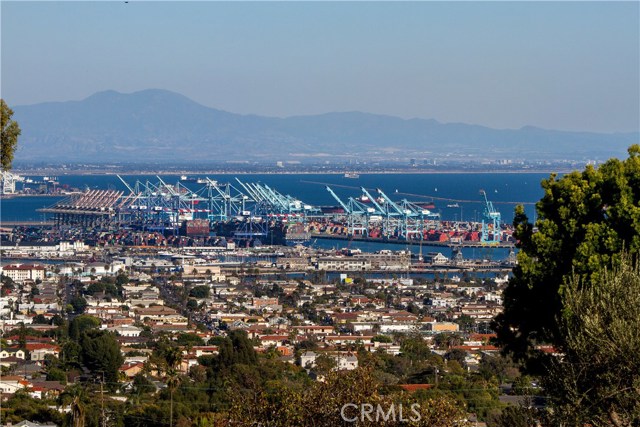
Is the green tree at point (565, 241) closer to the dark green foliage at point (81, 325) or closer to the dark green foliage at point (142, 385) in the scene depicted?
the dark green foliage at point (142, 385)

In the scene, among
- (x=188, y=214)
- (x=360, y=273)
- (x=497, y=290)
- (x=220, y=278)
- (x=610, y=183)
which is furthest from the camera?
(x=188, y=214)

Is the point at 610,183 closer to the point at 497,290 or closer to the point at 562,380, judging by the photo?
the point at 562,380

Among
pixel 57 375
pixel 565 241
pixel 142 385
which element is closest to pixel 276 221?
pixel 57 375

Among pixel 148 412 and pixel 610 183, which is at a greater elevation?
pixel 610 183

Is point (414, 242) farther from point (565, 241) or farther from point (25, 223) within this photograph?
point (565, 241)

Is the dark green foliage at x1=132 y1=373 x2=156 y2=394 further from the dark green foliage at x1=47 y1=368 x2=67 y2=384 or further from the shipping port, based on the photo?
the shipping port

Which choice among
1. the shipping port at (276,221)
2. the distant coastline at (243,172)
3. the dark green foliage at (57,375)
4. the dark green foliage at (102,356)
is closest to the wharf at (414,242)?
the shipping port at (276,221)

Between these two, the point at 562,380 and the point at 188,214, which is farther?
the point at 188,214

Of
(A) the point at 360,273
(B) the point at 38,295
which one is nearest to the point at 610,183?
(B) the point at 38,295
